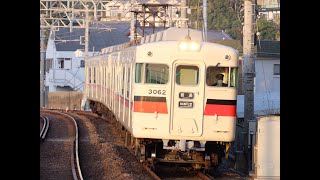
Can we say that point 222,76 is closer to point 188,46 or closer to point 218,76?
point 218,76

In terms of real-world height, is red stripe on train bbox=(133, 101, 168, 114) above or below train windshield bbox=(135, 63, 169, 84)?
below

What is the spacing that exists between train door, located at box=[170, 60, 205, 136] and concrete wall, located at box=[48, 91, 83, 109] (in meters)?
32.7

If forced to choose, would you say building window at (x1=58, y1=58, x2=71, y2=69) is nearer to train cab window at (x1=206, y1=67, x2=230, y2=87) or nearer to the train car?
the train car

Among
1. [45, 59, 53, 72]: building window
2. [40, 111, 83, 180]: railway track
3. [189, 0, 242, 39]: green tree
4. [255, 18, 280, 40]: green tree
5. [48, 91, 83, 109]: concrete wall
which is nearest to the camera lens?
[40, 111, 83, 180]: railway track

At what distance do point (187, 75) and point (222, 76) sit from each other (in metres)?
0.58

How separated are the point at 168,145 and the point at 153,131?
14.3 inches

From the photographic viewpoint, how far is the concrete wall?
45000 mm

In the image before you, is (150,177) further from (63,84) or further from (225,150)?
(63,84)

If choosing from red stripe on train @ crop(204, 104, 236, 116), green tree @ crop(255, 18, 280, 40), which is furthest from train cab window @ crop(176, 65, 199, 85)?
green tree @ crop(255, 18, 280, 40)

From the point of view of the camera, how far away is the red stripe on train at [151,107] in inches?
488

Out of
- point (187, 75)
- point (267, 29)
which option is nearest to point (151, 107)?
point (187, 75)

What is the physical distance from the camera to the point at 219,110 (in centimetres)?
1247

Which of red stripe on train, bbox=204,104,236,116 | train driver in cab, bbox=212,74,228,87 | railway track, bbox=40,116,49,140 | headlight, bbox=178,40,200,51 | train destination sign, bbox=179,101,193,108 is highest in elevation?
headlight, bbox=178,40,200,51
